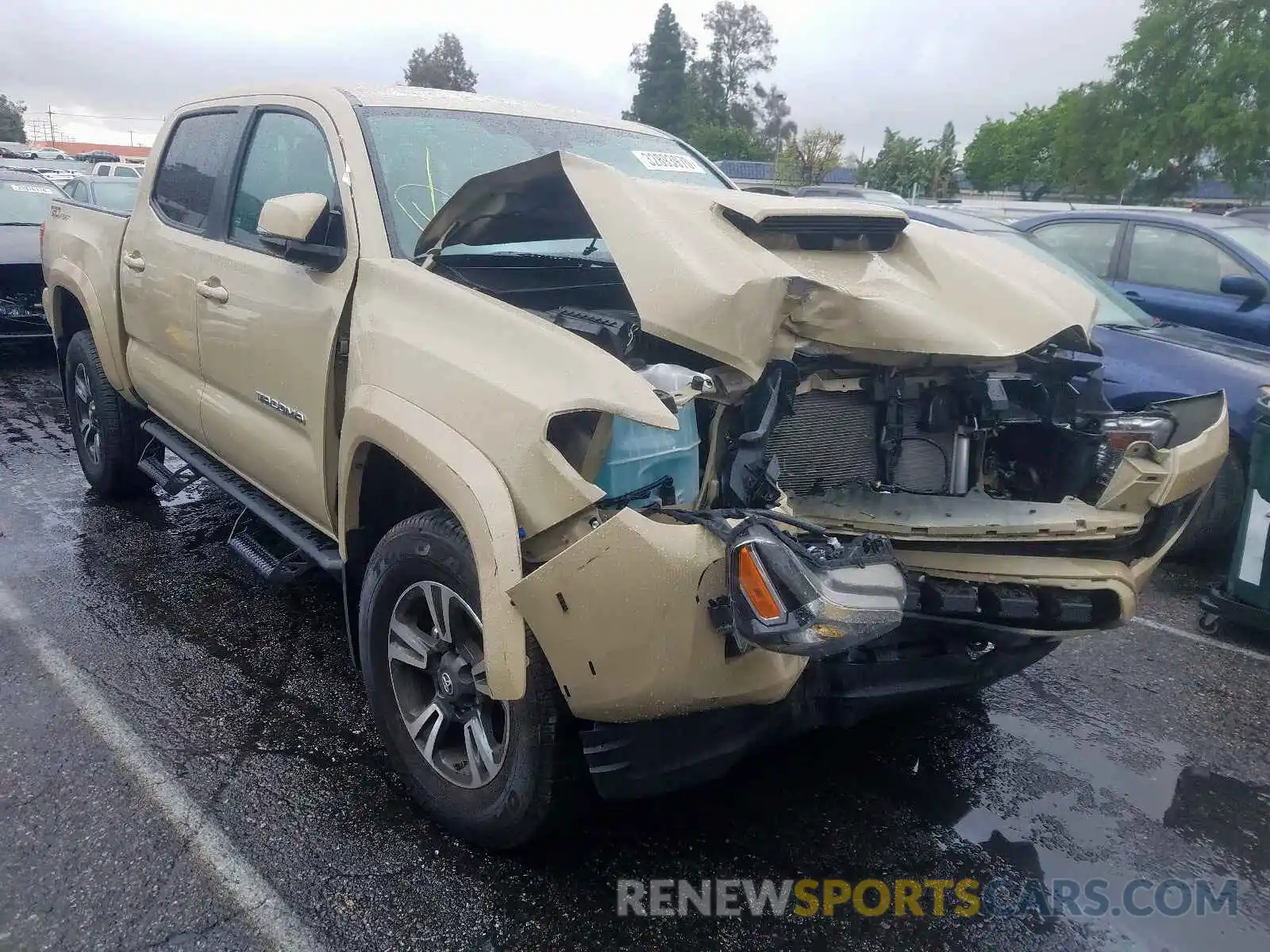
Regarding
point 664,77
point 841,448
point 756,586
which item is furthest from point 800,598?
point 664,77

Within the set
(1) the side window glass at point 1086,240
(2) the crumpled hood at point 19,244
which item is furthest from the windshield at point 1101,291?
(2) the crumpled hood at point 19,244

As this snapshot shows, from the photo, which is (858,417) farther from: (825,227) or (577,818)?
(577,818)

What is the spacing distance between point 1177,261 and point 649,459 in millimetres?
6265

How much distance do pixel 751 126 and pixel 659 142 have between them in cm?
7474

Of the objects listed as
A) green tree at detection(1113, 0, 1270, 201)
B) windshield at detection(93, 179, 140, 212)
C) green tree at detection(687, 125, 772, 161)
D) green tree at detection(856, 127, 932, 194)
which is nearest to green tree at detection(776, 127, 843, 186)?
green tree at detection(856, 127, 932, 194)

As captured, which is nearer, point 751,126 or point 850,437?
point 850,437

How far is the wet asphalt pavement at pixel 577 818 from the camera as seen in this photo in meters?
2.45

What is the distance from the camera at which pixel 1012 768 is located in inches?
126

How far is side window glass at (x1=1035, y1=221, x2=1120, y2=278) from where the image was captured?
283 inches

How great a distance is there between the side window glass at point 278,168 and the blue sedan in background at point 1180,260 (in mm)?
5341

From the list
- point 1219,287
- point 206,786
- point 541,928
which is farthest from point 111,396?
point 1219,287

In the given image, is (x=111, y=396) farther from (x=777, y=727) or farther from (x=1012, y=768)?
(x=1012, y=768)

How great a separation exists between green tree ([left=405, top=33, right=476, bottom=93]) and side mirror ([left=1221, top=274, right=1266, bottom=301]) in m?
63.3

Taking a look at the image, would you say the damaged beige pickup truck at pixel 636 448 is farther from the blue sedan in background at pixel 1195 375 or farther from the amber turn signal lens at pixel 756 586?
the blue sedan in background at pixel 1195 375
